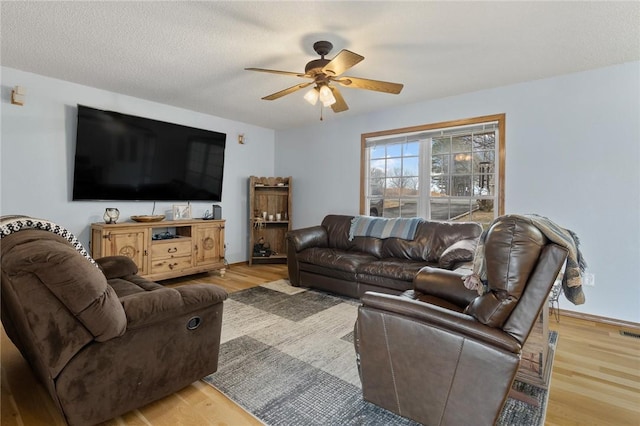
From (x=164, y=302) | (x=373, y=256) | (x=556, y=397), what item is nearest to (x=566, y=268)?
(x=556, y=397)

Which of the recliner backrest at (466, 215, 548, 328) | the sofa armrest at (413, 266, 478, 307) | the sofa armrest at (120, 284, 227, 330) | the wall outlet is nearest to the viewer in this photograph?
the recliner backrest at (466, 215, 548, 328)

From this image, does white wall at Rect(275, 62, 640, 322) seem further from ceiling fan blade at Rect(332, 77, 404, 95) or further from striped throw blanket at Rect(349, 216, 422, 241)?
ceiling fan blade at Rect(332, 77, 404, 95)

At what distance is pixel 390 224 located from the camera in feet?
13.3

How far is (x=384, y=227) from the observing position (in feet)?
13.4

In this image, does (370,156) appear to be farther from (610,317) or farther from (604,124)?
(610,317)

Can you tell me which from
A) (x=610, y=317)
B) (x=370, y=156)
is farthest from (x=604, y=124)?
(x=370, y=156)

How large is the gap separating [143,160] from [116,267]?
6.49ft

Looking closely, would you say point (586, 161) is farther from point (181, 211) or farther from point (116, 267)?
point (181, 211)

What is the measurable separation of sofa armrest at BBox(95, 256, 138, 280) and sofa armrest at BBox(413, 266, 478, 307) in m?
2.35

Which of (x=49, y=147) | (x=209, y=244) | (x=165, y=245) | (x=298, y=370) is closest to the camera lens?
(x=298, y=370)

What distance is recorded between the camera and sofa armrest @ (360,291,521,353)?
51.6 inches

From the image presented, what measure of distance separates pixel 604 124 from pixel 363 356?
132 inches

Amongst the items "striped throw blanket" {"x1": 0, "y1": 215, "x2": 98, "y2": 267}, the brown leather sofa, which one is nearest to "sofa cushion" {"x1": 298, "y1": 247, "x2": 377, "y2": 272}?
the brown leather sofa

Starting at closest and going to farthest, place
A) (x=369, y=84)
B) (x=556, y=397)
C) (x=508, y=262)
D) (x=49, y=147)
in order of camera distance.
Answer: (x=508, y=262)
(x=556, y=397)
(x=369, y=84)
(x=49, y=147)
